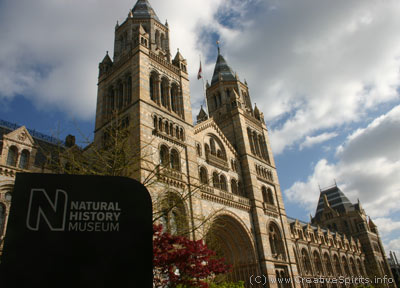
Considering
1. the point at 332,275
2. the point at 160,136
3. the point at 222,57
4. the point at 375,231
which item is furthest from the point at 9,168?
the point at 375,231

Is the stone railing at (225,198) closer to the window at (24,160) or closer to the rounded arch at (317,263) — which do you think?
the window at (24,160)

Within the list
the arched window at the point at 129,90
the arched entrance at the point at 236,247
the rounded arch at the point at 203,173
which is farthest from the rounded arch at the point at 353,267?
the arched window at the point at 129,90

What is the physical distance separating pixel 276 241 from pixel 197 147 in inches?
508

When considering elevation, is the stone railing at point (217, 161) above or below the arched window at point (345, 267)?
Answer: above

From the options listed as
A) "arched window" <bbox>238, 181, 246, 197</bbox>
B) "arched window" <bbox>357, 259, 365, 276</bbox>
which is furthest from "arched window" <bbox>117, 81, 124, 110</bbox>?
"arched window" <bbox>357, 259, 365, 276</bbox>

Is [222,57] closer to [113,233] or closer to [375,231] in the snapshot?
[113,233]

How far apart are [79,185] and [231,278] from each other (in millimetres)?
25155

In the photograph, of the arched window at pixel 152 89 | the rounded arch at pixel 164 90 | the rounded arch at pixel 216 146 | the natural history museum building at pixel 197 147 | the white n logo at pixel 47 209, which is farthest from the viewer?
the rounded arch at pixel 216 146

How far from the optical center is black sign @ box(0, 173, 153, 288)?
4070mm

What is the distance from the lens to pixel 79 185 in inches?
183

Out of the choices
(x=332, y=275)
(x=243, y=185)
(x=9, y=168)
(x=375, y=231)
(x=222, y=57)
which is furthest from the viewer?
(x=375, y=231)

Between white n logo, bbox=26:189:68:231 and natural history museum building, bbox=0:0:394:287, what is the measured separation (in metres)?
13.6

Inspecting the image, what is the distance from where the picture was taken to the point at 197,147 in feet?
93.2

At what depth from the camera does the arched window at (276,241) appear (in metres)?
30.9
